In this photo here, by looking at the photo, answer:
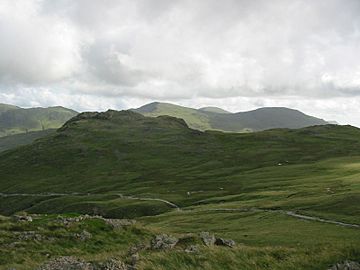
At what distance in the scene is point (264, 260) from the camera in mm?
26266

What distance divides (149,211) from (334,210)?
6039 cm

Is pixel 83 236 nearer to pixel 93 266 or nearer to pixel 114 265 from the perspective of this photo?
pixel 93 266

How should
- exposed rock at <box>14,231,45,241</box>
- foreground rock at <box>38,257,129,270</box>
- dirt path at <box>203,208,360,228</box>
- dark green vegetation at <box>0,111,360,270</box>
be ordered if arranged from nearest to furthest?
foreground rock at <box>38,257,129,270</box> → dark green vegetation at <box>0,111,360,270</box> → exposed rock at <box>14,231,45,241</box> → dirt path at <box>203,208,360,228</box>

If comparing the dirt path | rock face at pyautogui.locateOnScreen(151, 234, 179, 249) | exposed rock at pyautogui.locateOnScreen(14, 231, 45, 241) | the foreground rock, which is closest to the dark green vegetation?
the dirt path

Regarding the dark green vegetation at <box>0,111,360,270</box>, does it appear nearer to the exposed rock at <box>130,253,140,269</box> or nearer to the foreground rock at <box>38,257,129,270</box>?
the exposed rock at <box>130,253,140,269</box>

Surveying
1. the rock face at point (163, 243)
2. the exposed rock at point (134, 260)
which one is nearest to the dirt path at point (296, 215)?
the rock face at point (163, 243)

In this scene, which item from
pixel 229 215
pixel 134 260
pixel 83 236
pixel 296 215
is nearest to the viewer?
pixel 134 260

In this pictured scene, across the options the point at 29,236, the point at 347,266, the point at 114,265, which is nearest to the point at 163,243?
the point at 114,265

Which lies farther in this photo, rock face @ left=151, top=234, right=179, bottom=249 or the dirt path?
the dirt path

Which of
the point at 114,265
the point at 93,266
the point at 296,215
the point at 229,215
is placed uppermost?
the point at 114,265

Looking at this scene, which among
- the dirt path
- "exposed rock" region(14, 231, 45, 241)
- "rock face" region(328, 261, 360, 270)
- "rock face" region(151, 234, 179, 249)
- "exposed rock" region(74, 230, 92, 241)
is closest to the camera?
"rock face" region(328, 261, 360, 270)

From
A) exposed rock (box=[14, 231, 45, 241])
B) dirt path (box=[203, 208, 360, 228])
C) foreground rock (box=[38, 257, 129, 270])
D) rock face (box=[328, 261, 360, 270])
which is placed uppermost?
rock face (box=[328, 261, 360, 270])

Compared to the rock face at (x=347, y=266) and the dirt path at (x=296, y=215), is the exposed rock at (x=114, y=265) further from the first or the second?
the dirt path at (x=296, y=215)

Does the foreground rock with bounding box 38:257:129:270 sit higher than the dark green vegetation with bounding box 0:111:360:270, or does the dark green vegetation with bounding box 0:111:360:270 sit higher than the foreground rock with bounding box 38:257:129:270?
the foreground rock with bounding box 38:257:129:270
